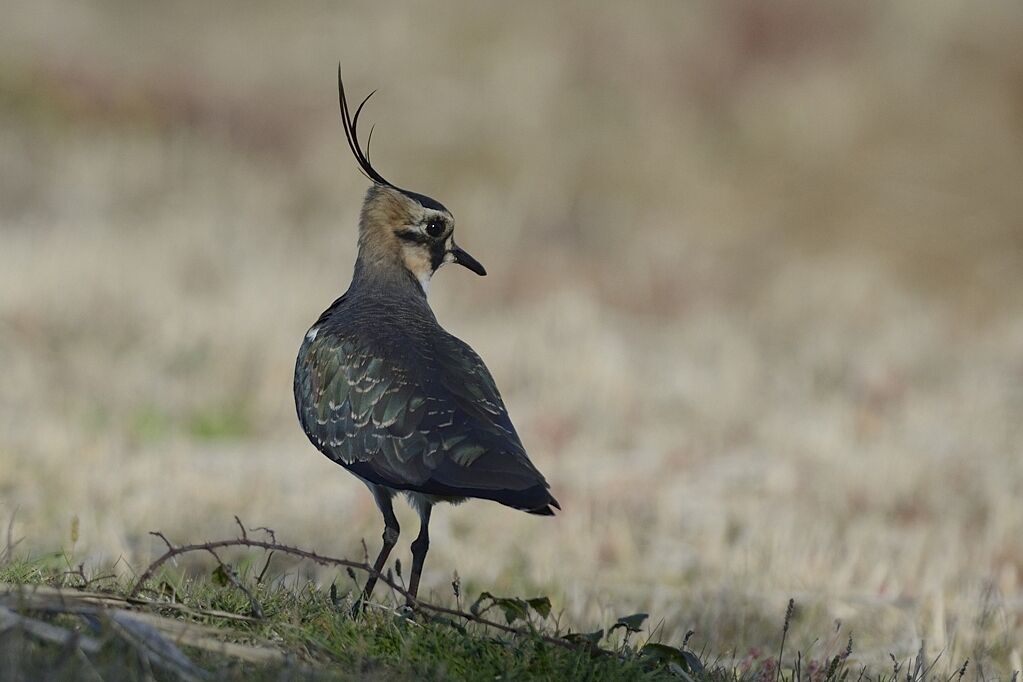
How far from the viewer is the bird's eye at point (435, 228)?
616cm

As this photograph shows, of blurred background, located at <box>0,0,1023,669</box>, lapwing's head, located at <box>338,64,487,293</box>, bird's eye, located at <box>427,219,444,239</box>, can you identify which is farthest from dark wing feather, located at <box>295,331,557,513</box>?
blurred background, located at <box>0,0,1023,669</box>

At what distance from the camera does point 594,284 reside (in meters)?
17.4

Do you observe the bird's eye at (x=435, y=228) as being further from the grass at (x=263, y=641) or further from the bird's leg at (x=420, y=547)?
the grass at (x=263, y=641)

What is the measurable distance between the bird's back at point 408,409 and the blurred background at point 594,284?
1.46 m

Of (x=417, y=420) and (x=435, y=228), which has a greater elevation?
(x=435, y=228)

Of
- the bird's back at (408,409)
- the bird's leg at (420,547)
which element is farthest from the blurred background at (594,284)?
the bird's leg at (420,547)

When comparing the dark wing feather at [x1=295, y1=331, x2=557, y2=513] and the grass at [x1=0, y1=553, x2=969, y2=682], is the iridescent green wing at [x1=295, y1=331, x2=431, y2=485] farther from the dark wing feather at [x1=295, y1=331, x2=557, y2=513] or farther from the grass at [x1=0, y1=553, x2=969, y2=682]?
the grass at [x1=0, y1=553, x2=969, y2=682]

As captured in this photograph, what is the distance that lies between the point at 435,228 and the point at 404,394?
112 centimetres

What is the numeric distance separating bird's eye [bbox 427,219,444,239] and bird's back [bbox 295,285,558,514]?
388mm

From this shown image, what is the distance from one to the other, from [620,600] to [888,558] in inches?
75.1

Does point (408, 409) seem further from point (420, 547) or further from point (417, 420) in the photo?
point (420, 547)

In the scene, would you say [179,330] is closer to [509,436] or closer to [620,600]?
[620,600]

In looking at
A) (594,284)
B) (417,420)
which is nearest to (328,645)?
→ (417,420)

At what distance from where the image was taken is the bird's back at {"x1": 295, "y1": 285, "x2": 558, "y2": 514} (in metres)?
4.79
